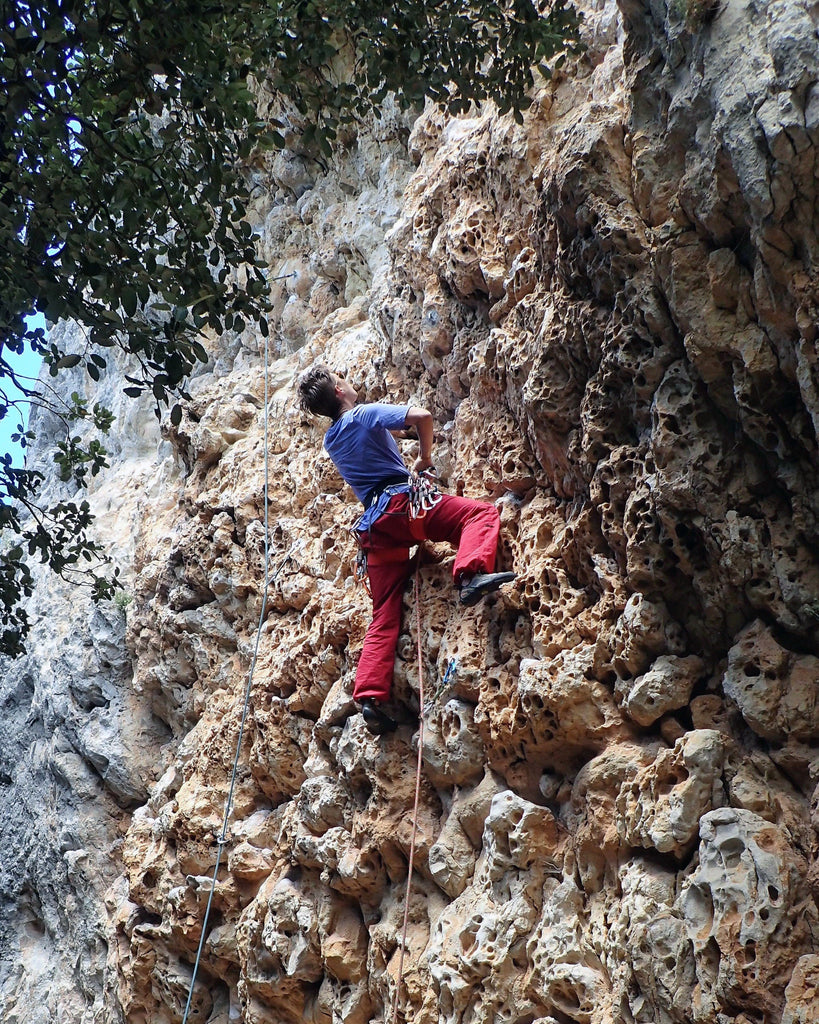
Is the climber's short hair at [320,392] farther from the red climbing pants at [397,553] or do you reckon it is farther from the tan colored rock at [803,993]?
the tan colored rock at [803,993]

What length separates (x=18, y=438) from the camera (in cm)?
651

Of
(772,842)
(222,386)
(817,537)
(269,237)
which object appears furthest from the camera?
(269,237)

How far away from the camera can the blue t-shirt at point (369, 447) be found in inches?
212

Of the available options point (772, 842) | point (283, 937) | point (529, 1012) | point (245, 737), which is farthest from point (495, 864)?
point (245, 737)

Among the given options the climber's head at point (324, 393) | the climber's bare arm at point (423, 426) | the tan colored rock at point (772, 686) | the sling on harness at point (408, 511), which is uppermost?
the climber's head at point (324, 393)

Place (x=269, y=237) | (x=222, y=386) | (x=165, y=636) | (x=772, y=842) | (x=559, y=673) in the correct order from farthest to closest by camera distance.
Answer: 1. (x=269, y=237)
2. (x=222, y=386)
3. (x=165, y=636)
4. (x=559, y=673)
5. (x=772, y=842)

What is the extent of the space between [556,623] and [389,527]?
1218 mm

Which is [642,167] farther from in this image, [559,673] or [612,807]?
[612,807]

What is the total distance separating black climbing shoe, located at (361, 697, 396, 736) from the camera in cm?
511

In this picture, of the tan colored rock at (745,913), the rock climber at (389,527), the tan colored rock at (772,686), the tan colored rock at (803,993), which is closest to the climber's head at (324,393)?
the rock climber at (389,527)

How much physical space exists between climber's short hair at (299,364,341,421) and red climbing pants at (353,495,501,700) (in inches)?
36.7

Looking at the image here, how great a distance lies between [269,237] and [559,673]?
22.1ft

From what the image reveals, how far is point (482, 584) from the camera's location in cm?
469

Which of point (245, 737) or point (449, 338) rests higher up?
point (449, 338)
